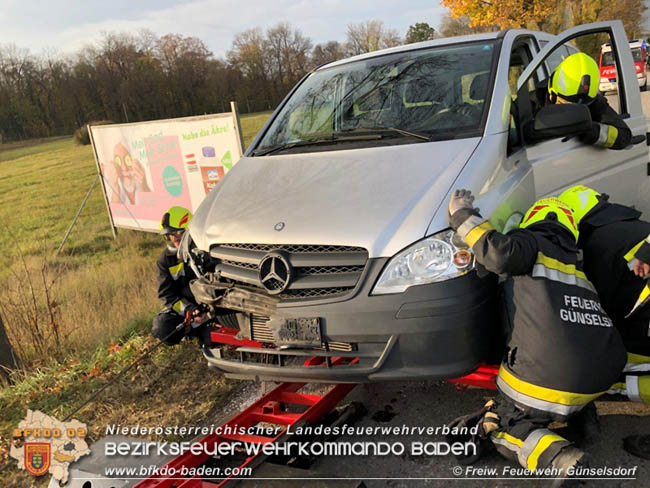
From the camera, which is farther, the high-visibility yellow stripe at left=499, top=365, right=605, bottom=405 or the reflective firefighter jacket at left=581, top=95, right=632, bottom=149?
the reflective firefighter jacket at left=581, top=95, right=632, bottom=149

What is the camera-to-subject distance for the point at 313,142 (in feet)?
12.2

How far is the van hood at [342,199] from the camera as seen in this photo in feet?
8.71

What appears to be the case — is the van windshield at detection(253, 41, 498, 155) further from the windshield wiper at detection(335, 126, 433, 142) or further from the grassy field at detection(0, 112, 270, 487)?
the grassy field at detection(0, 112, 270, 487)

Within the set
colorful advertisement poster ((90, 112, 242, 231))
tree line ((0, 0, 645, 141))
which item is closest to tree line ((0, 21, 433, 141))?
tree line ((0, 0, 645, 141))

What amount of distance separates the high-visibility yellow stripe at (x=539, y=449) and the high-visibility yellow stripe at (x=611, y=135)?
231 cm

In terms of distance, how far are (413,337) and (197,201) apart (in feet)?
17.9

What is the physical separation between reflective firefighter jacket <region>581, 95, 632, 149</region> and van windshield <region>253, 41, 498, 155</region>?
2.97 ft

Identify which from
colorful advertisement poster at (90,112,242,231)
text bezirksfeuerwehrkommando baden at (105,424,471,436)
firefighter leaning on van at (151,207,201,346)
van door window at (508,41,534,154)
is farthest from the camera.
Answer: colorful advertisement poster at (90,112,242,231)

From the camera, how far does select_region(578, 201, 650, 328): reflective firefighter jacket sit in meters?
2.85

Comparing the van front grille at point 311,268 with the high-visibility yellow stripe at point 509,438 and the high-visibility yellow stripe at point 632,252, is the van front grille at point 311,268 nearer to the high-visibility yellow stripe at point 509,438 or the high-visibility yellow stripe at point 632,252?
the high-visibility yellow stripe at point 509,438

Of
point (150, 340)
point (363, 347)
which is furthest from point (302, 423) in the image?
point (150, 340)

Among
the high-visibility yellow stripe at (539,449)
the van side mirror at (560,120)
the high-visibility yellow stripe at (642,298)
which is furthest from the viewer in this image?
the van side mirror at (560,120)

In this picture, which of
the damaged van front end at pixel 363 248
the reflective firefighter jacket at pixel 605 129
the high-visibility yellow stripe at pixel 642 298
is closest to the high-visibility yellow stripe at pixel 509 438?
the damaged van front end at pixel 363 248

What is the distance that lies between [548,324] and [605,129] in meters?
1.99
